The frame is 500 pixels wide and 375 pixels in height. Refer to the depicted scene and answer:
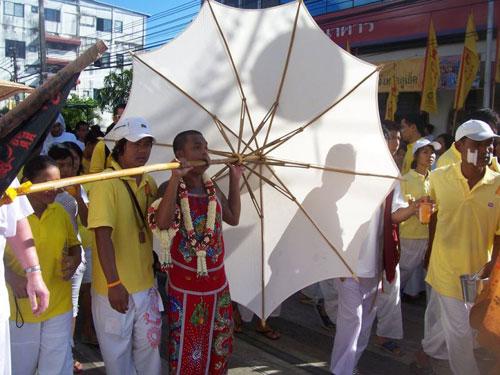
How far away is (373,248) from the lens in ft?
13.2

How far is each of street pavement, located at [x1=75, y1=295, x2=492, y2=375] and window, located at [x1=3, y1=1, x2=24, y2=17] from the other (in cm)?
6001

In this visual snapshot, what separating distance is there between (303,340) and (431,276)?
63.5 inches

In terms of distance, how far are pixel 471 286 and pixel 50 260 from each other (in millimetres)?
2603

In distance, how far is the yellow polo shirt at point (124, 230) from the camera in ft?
9.66

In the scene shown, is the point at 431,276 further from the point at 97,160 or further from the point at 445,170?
the point at 97,160

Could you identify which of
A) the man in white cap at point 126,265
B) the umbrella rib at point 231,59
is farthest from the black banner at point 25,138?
the umbrella rib at point 231,59

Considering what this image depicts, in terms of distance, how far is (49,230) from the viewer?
310 cm

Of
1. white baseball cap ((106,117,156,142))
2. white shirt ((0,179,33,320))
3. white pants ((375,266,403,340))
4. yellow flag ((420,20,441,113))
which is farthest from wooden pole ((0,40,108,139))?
yellow flag ((420,20,441,113))

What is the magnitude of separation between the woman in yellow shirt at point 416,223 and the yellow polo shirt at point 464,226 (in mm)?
1816

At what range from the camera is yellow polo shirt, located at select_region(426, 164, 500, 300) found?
3600mm

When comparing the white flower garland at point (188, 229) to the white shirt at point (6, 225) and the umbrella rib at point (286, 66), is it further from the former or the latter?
the white shirt at point (6, 225)

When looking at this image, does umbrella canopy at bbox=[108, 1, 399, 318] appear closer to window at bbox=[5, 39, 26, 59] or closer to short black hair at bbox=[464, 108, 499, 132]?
short black hair at bbox=[464, 108, 499, 132]

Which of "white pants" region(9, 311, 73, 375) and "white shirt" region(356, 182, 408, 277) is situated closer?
"white pants" region(9, 311, 73, 375)

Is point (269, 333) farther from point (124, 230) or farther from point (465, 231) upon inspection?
point (124, 230)
